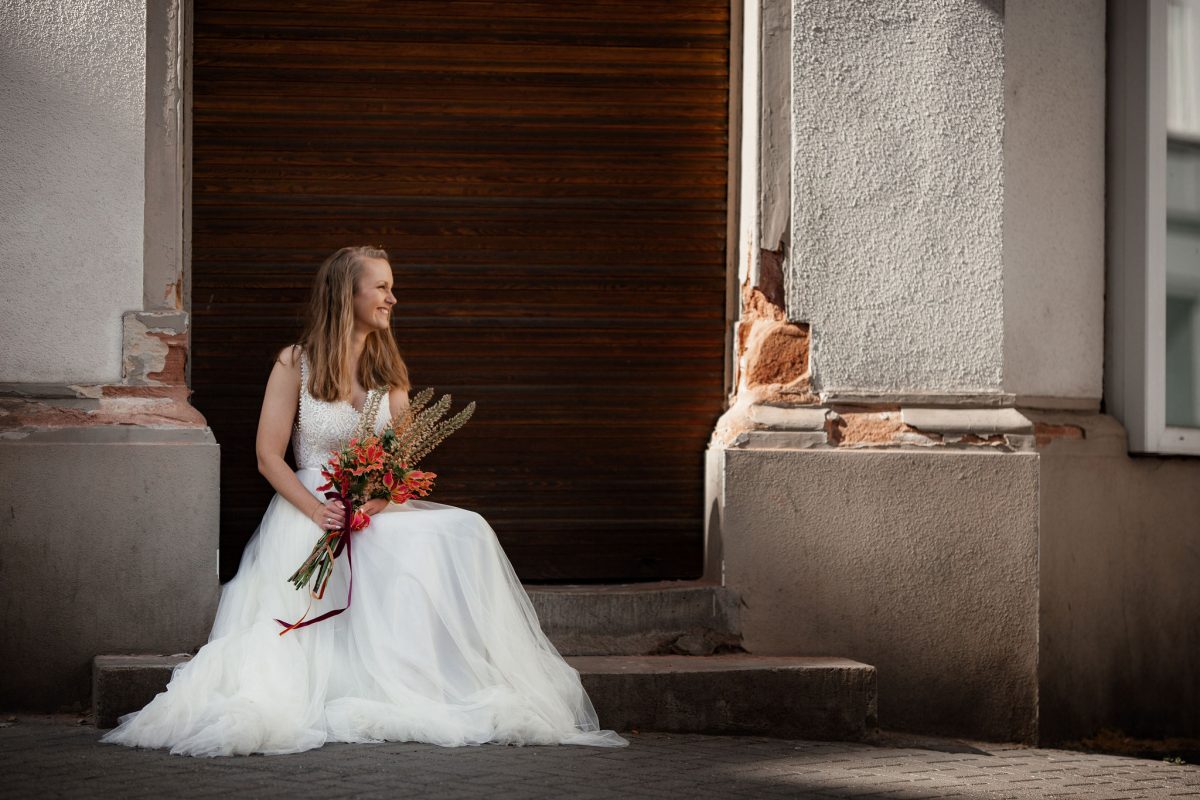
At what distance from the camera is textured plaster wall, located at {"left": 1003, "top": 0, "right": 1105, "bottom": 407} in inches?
253

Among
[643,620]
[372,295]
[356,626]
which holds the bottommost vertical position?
[643,620]

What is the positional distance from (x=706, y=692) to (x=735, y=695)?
0.12 meters

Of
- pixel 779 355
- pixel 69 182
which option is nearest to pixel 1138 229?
pixel 779 355

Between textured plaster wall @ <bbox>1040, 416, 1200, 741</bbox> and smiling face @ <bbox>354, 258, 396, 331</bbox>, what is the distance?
3262mm

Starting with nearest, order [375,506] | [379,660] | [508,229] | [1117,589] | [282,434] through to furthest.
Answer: [379,660] < [375,506] < [282,434] < [508,229] < [1117,589]

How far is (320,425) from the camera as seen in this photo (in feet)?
17.4

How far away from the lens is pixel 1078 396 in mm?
6543

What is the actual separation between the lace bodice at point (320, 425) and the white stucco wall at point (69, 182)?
2.57 feet

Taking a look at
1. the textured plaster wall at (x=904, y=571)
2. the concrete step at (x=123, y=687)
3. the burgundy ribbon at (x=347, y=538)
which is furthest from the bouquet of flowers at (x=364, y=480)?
the textured plaster wall at (x=904, y=571)

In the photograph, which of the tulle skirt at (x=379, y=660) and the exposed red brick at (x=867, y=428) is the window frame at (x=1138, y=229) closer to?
the exposed red brick at (x=867, y=428)

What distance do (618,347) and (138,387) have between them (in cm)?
213

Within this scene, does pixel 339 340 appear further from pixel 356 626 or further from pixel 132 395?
pixel 356 626

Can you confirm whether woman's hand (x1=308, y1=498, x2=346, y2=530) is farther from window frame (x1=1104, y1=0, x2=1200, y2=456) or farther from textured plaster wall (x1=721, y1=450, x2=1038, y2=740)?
window frame (x1=1104, y1=0, x2=1200, y2=456)

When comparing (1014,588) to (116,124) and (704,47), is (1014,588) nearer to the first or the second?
(704,47)
